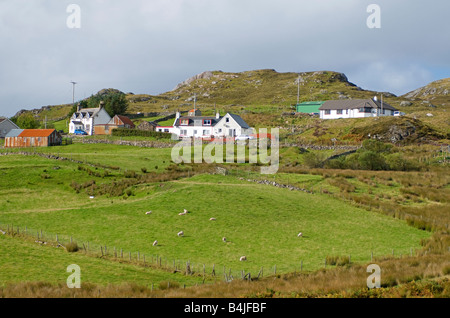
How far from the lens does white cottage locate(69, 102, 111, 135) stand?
12719cm

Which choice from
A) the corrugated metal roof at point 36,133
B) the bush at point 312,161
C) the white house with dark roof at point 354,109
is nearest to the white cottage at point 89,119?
the corrugated metal roof at point 36,133

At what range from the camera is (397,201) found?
5231 centimetres

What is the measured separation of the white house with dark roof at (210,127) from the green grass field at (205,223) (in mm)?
51555

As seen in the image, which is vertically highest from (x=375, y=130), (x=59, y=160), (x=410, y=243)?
(x=375, y=130)

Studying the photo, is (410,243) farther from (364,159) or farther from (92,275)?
(364,159)

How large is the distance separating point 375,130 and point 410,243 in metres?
69.7

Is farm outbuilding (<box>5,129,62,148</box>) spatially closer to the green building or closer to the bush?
the bush

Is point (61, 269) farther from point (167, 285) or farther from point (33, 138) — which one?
point (33, 138)

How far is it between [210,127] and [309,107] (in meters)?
46.6

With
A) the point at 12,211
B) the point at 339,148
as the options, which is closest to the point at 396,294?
the point at 12,211

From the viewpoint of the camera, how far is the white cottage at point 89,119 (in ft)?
417

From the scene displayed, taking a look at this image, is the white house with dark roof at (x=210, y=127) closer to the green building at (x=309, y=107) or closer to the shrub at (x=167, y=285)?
the green building at (x=309, y=107)

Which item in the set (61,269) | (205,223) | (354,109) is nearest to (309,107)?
(354,109)

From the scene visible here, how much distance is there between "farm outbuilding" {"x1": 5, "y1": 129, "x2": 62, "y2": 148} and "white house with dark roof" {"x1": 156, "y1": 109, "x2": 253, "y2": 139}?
101 ft
